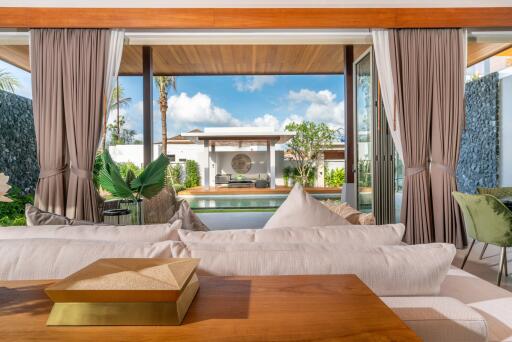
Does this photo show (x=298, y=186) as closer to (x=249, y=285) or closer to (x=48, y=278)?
(x=249, y=285)

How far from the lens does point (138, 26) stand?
3908mm

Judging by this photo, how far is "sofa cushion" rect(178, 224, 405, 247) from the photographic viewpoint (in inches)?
50.1

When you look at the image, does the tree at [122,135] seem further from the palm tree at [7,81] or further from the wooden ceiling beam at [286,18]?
the palm tree at [7,81]

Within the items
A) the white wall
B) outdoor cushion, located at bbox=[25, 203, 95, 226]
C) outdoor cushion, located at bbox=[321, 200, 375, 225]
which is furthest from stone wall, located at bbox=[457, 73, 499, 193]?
outdoor cushion, located at bbox=[25, 203, 95, 226]

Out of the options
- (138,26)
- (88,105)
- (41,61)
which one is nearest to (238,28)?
(138,26)

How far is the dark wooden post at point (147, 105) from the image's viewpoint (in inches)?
182

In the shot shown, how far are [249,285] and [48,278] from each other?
58 centimetres

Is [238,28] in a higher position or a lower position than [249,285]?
higher

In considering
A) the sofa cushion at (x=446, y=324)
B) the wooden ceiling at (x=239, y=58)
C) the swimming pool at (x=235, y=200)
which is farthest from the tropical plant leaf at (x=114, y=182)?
the swimming pool at (x=235, y=200)

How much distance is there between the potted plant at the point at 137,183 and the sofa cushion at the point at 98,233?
7.08 feet

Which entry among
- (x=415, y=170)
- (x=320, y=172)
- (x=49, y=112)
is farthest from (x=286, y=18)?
(x=320, y=172)

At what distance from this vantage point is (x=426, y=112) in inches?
158

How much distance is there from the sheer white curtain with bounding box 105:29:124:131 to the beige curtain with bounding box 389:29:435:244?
9.44ft

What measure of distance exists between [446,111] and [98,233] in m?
3.80
